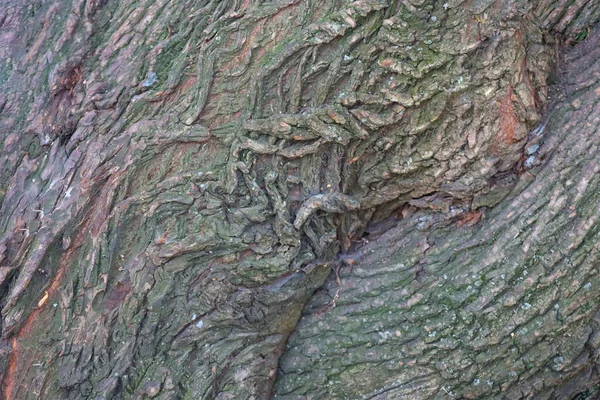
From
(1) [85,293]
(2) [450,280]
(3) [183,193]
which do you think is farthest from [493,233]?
(1) [85,293]

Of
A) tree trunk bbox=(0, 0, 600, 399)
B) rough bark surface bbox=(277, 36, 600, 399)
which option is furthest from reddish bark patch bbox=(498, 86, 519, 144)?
rough bark surface bbox=(277, 36, 600, 399)

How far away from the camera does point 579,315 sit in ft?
7.80

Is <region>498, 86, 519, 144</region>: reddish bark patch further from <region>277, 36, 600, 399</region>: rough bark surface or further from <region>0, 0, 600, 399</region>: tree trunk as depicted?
<region>277, 36, 600, 399</region>: rough bark surface

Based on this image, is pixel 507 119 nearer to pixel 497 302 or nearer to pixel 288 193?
pixel 497 302

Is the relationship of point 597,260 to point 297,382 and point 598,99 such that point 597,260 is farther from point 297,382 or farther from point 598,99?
point 297,382

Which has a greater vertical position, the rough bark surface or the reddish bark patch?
the reddish bark patch

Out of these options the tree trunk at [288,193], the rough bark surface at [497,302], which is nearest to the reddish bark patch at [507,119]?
the tree trunk at [288,193]

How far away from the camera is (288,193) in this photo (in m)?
2.50

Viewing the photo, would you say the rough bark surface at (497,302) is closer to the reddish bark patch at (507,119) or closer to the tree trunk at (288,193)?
the tree trunk at (288,193)

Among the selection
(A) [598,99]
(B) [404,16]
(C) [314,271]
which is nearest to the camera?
(B) [404,16]

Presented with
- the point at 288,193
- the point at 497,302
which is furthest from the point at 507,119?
the point at 288,193

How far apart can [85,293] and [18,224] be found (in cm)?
38

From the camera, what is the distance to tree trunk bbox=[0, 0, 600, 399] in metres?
2.35

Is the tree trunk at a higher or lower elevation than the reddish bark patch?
lower
